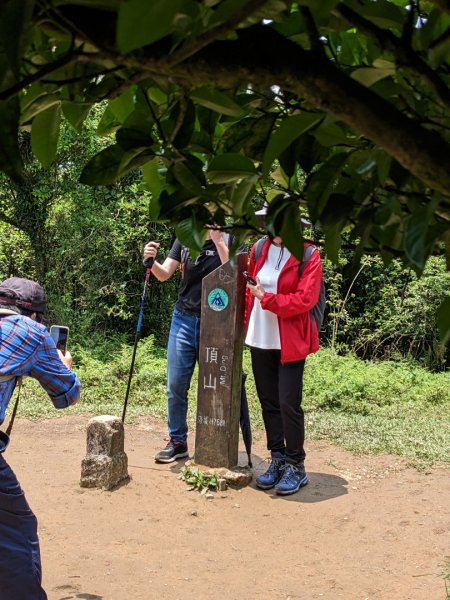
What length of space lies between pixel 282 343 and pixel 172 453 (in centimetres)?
143

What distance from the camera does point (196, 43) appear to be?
75cm

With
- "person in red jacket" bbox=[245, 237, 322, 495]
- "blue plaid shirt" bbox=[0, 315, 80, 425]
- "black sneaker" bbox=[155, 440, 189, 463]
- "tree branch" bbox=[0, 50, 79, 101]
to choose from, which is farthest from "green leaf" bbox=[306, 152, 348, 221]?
"black sneaker" bbox=[155, 440, 189, 463]

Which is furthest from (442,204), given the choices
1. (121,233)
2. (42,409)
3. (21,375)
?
(121,233)

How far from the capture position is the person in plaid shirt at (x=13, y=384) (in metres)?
2.95

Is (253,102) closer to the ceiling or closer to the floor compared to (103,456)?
closer to the ceiling

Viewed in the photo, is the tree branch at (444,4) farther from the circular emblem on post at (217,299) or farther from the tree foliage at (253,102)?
the circular emblem on post at (217,299)

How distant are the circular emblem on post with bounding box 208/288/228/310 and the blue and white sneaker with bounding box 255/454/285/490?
114 cm

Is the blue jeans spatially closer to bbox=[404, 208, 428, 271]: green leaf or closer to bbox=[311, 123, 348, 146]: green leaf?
bbox=[311, 123, 348, 146]: green leaf

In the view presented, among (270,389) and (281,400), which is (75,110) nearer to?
(281,400)

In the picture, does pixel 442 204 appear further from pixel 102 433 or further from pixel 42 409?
pixel 42 409

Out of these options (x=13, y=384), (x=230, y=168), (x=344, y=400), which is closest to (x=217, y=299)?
(x=13, y=384)

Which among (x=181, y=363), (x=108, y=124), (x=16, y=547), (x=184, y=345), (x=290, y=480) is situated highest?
(x=108, y=124)

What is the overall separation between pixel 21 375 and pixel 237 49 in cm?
258

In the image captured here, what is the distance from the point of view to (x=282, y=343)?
16.8 ft
